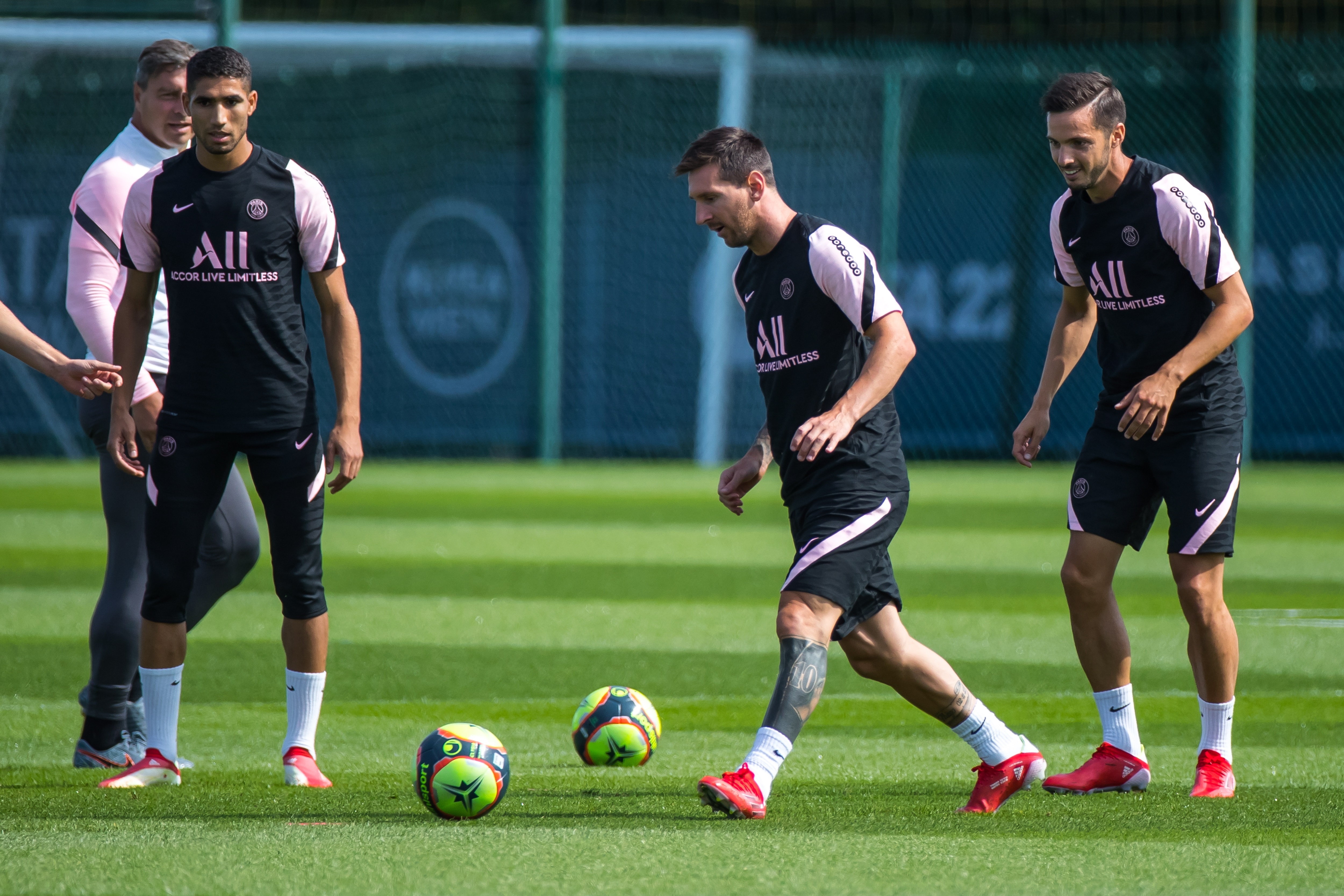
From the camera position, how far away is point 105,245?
565 cm

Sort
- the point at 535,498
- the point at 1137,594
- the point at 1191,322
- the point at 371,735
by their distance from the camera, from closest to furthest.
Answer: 1. the point at 1191,322
2. the point at 371,735
3. the point at 1137,594
4. the point at 535,498

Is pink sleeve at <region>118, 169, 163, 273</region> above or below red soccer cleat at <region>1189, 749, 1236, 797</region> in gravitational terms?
above

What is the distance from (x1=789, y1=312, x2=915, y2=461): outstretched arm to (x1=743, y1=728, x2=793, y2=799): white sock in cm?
76

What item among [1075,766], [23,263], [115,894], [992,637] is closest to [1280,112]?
[992,637]

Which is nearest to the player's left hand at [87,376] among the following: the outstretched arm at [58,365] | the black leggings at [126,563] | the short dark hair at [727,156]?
the outstretched arm at [58,365]

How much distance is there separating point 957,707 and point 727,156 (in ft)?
5.68

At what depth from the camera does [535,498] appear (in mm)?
16734

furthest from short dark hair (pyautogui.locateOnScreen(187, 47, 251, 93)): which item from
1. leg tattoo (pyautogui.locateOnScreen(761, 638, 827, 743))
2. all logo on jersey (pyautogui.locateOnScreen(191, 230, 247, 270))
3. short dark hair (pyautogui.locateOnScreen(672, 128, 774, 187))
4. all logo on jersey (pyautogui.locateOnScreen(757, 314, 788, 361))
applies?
leg tattoo (pyautogui.locateOnScreen(761, 638, 827, 743))

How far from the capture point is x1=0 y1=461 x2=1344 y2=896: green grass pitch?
163 inches

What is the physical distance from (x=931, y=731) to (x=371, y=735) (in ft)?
7.10

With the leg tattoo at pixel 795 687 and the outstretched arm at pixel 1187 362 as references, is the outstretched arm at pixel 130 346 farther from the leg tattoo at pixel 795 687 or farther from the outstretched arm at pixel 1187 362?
the outstretched arm at pixel 1187 362

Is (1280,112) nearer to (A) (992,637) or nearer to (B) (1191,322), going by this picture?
(A) (992,637)

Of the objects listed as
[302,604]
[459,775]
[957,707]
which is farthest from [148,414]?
[957,707]

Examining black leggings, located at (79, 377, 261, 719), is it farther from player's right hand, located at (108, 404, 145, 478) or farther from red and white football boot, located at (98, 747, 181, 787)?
red and white football boot, located at (98, 747, 181, 787)
